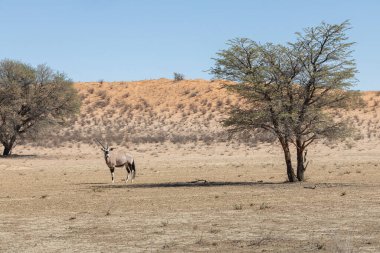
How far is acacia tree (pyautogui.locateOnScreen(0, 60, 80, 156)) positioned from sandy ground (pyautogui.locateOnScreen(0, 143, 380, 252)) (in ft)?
47.5

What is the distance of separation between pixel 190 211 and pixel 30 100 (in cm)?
4089

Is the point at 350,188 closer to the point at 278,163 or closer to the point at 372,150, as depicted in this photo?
the point at 278,163

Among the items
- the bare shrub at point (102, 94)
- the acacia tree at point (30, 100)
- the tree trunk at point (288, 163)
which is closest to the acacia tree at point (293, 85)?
the tree trunk at point (288, 163)

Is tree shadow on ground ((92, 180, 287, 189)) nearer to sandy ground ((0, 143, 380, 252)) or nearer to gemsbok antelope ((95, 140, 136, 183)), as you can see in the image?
sandy ground ((0, 143, 380, 252))

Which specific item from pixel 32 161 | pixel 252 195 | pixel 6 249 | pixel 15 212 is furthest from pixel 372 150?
pixel 6 249

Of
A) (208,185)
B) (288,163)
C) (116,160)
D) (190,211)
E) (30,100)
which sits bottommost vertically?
(190,211)

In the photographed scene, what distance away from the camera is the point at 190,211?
21.0 meters

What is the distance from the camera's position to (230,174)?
129 feet

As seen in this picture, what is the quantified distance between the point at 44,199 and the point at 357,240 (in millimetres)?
14049

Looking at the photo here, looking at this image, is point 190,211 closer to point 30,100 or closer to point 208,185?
point 208,185

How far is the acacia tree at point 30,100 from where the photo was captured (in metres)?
57.5

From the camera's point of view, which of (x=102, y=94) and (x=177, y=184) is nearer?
(x=177, y=184)

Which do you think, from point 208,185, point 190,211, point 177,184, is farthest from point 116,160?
point 190,211

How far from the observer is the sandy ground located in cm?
1501
